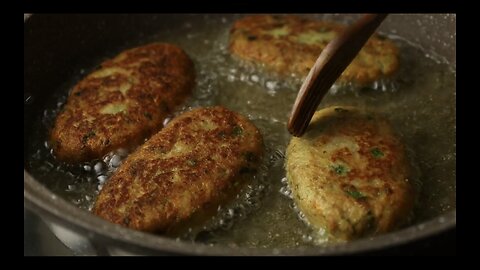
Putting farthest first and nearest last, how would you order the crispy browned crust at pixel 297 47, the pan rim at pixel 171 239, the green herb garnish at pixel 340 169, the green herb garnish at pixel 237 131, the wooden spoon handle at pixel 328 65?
1. the crispy browned crust at pixel 297 47
2. the green herb garnish at pixel 237 131
3. the green herb garnish at pixel 340 169
4. the wooden spoon handle at pixel 328 65
5. the pan rim at pixel 171 239

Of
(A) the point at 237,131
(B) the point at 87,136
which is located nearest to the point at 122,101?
(B) the point at 87,136

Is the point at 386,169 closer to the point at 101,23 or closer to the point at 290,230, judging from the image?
the point at 290,230

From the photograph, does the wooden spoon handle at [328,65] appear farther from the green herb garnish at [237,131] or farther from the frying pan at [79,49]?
the frying pan at [79,49]

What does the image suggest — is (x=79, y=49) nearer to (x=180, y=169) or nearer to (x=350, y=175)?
(x=180, y=169)

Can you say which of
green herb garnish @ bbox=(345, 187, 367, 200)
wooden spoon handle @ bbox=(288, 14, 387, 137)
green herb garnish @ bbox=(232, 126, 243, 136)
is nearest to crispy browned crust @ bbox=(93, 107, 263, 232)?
green herb garnish @ bbox=(232, 126, 243, 136)

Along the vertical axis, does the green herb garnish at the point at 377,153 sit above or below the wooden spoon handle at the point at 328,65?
below

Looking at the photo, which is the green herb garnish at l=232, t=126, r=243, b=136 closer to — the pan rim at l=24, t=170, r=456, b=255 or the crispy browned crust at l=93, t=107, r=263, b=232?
the crispy browned crust at l=93, t=107, r=263, b=232

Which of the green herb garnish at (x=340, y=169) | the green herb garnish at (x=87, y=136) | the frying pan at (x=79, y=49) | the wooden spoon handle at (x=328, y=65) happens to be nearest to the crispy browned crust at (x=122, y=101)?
the green herb garnish at (x=87, y=136)
